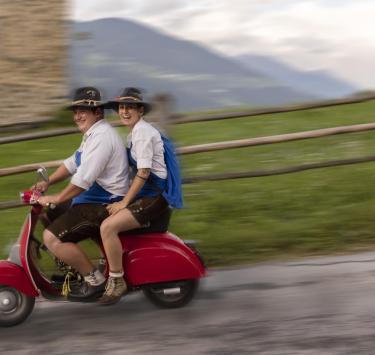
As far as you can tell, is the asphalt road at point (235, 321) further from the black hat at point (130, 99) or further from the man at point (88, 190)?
the black hat at point (130, 99)

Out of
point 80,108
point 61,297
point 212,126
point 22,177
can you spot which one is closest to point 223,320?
point 61,297

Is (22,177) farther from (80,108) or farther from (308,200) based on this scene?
(80,108)

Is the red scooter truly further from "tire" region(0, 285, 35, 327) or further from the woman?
the woman

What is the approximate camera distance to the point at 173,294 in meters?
6.39

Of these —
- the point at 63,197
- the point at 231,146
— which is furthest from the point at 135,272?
the point at 231,146

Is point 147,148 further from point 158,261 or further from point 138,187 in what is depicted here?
point 158,261

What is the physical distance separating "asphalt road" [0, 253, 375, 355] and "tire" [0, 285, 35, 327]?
0.05 meters

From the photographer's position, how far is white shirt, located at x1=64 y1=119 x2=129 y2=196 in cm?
600

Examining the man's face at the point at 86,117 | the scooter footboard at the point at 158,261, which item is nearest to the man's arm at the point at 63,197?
the man's face at the point at 86,117

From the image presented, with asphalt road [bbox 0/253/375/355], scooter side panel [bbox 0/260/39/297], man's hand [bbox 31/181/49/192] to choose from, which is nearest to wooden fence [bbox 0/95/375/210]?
asphalt road [bbox 0/253/375/355]

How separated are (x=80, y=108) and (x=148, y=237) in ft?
2.89

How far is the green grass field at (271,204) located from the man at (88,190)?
64.3 inches

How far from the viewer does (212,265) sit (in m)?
7.57

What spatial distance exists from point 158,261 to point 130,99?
3.25 feet
